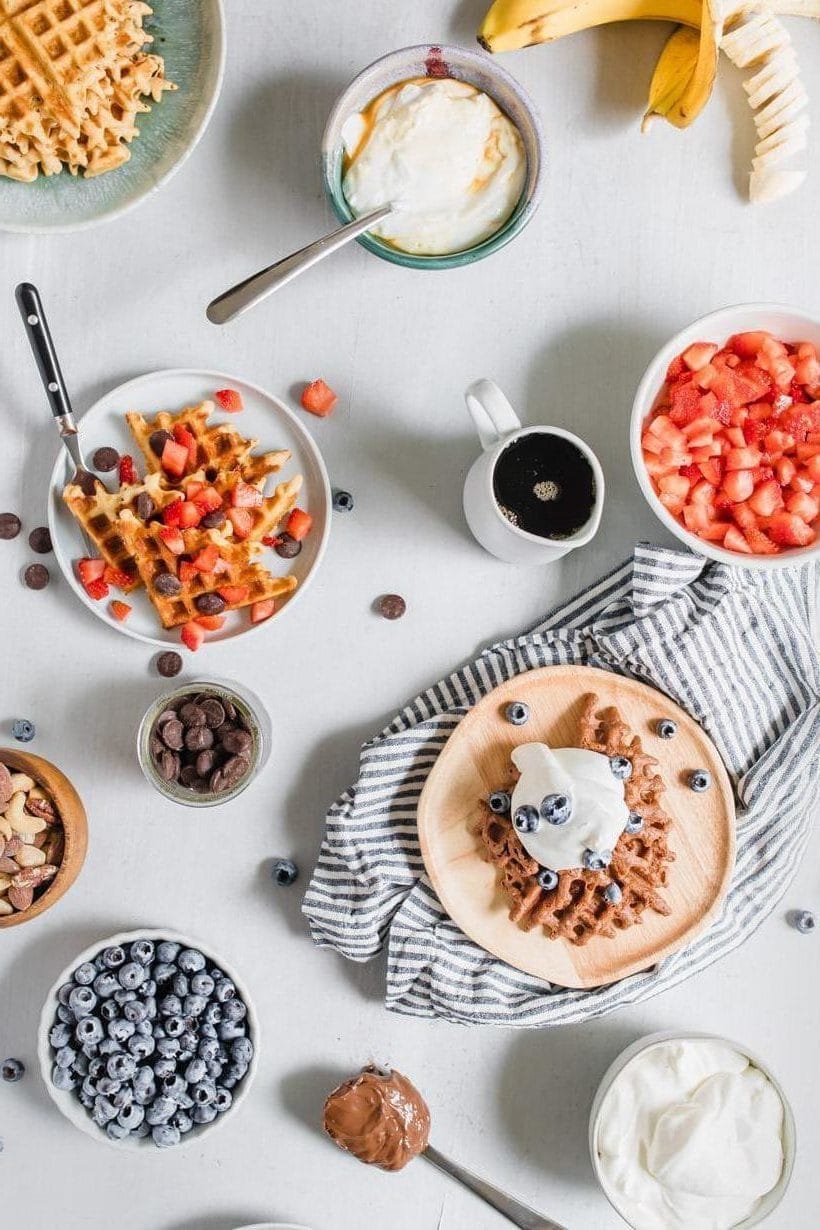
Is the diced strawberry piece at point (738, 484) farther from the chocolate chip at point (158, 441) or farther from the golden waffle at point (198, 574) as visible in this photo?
the chocolate chip at point (158, 441)

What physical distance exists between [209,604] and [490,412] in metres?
0.64

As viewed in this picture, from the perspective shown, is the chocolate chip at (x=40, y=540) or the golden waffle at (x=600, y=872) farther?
the chocolate chip at (x=40, y=540)

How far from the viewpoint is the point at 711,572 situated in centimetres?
226

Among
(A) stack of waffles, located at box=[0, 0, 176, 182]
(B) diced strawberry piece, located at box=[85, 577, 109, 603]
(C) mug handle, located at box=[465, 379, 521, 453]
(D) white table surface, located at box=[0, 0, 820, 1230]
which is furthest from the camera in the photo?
(D) white table surface, located at box=[0, 0, 820, 1230]

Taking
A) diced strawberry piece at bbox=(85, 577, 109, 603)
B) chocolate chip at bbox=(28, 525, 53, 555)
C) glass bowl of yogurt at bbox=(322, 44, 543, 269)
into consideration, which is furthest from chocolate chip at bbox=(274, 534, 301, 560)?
glass bowl of yogurt at bbox=(322, 44, 543, 269)

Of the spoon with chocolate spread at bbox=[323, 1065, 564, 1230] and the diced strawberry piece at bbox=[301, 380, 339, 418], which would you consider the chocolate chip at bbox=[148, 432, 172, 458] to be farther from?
the spoon with chocolate spread at bbox=[323, 1065, 564, 1230]

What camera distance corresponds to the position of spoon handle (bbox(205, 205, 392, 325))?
6.64 ft

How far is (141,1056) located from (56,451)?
120 centimetres

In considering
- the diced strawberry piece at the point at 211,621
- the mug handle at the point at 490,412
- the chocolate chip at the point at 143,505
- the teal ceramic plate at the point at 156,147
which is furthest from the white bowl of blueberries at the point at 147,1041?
the teal ceramic plate at the point at 156,147

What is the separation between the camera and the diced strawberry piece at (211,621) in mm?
2168

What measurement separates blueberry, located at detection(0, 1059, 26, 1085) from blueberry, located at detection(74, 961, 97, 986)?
257 mm

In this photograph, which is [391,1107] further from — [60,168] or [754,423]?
[60,168]

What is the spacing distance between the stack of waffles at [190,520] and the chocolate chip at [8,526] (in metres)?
0.18

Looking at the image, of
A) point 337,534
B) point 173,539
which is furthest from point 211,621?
point 337,534
